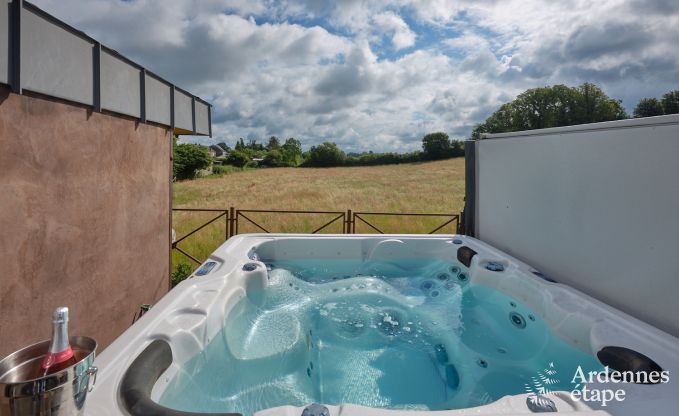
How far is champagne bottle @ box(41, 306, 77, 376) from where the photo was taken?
907 mm

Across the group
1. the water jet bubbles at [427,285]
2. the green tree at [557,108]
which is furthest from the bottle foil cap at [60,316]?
the green tree at [557,108]

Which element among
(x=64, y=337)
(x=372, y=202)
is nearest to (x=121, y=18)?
(x=64, y=337)

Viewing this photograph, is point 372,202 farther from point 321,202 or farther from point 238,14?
point 238,14

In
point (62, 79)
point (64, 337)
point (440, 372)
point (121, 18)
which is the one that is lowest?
point (440, 372)

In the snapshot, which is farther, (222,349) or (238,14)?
(238,14)

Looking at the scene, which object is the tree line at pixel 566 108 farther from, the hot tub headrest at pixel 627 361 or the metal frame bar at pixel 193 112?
the hot tub headrest at pixel 627 361

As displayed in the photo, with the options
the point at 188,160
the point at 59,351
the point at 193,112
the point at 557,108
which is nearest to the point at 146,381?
the point at 59,351

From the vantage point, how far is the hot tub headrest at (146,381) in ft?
4.01

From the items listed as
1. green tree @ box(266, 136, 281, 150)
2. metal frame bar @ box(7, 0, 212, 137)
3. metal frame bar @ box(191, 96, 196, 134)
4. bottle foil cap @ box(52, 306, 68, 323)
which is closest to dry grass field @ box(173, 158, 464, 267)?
metal frame bar @ box(191, 96, 196, 134)

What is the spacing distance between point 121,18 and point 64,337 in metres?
3.35

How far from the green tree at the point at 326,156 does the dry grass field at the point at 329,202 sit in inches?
265

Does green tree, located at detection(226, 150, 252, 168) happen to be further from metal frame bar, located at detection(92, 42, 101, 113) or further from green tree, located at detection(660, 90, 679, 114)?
green tree, located at detection(660, 90, 679, 114)

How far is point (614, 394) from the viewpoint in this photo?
4.45 ft

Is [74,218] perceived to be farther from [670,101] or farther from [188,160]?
[670,101]
